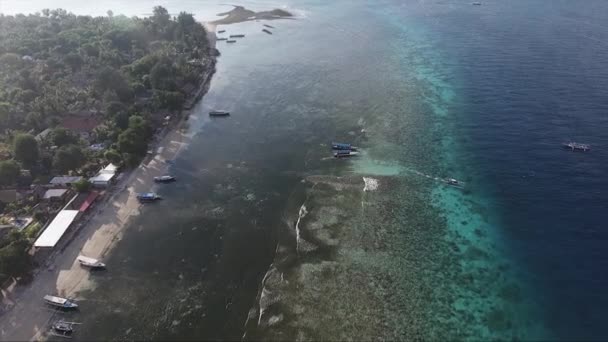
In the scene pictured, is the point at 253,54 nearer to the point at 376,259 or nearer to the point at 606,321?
the point at 376,259

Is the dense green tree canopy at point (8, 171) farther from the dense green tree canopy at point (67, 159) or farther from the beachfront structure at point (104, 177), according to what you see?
the beachfront structure at point (104, 177)

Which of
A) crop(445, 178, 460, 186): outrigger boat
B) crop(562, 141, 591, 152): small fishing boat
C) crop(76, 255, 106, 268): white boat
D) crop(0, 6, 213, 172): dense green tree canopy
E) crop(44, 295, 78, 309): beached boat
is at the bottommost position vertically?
crop(44, 295, 78, 309): beached boat

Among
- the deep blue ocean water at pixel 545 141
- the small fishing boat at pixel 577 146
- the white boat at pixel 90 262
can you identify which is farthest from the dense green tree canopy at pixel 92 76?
the small fishing boat at pixel 577 146

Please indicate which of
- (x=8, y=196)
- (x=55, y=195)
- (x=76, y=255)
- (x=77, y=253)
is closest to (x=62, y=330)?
(x=76, y=255)

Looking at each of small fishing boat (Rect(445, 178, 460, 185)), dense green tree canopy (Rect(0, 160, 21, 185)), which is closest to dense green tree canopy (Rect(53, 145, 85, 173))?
dense green tree canopy (Rect(0, 160, 21, 185))

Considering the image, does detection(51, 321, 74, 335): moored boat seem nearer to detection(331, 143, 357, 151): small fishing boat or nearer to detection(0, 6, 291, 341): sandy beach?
detection(0, 6, 291, 341): sandy beach

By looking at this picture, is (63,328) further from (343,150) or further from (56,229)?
(343,150)

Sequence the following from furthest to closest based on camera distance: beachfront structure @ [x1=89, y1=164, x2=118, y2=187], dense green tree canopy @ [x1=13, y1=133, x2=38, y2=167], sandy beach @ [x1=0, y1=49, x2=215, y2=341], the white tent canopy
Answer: dense green tree canopy @ [x1=13, y1=133, x2=38, y2=167] < beachfront structure @ [x1=89, y1=164, x2=118, y2=187] < the white tent canopy < sandy beach @ [x1=0, y1=49, x2=215, y2=341]
